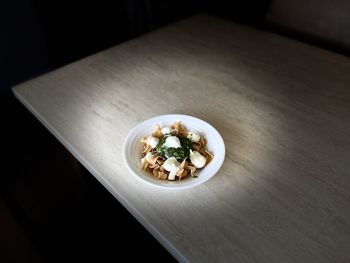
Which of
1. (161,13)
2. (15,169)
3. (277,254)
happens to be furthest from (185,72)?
(15,169)

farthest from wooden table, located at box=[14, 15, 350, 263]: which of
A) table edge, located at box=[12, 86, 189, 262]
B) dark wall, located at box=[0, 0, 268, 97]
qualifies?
dark wall, located at box=[0, 0, 268, 97]

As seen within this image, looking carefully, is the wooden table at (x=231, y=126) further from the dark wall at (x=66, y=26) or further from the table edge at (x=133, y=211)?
the dark wall at (x=66, y=26)

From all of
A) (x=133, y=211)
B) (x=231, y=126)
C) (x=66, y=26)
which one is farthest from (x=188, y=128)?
(x=66, y=26)

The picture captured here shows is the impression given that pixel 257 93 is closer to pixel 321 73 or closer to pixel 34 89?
pixel 321 73

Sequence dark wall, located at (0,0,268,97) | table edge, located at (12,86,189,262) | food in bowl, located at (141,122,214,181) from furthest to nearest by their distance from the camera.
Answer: dark wall, located at (0,0,268,97)
food in bowl, located at (141,122,214,181)
table edge, located at (12,86,189,262)

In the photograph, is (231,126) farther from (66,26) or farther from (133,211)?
(66,26)

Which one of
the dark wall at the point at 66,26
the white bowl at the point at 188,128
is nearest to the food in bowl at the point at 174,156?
the white bowl at the point at 188,128

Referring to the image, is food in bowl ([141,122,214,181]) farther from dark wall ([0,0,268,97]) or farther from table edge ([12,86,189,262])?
dark wall ([0,0,268,97])
